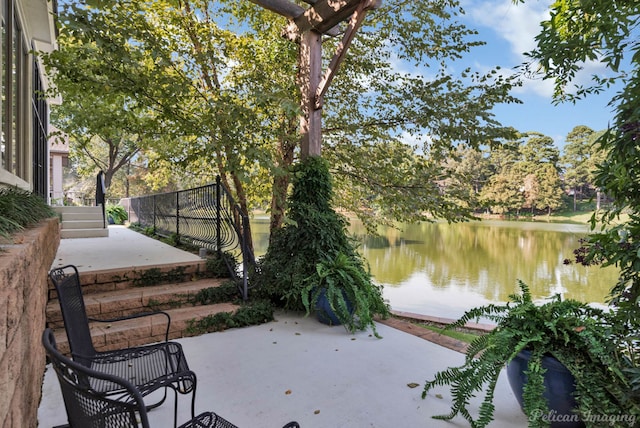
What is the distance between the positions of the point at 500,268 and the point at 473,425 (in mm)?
10589

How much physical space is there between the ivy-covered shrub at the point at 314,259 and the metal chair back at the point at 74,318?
6.22 ft

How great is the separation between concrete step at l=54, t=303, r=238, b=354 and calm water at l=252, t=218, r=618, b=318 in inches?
162

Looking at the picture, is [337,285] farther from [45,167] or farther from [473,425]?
[45,167]

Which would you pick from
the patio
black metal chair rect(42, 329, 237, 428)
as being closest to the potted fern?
the patio

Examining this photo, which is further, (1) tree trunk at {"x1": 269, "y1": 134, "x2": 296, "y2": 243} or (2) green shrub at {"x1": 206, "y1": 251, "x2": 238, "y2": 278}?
(1) tree trunk at {"x1": 269, "y1": 134, "x2": 296, "y2": 243}

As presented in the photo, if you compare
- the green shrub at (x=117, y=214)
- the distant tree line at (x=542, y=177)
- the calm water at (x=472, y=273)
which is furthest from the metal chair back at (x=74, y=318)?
the distant tree line at (x=542, y=177)

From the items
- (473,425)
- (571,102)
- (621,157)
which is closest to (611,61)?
(621,157)

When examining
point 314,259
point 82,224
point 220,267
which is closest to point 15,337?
point 314,259

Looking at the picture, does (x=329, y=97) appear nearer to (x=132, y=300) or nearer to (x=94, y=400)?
(x=132, y=300)

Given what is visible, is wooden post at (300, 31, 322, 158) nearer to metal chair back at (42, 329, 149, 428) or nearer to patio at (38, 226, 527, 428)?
patio at (38, 226, 527, 428)

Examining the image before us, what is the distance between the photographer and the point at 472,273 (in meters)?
10.5

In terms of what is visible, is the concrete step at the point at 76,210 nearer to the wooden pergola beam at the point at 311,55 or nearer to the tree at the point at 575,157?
the wooden pergola beam at the point at 311,55

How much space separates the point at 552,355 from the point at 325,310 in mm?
2105

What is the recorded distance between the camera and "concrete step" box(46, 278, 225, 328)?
3.19 metres
